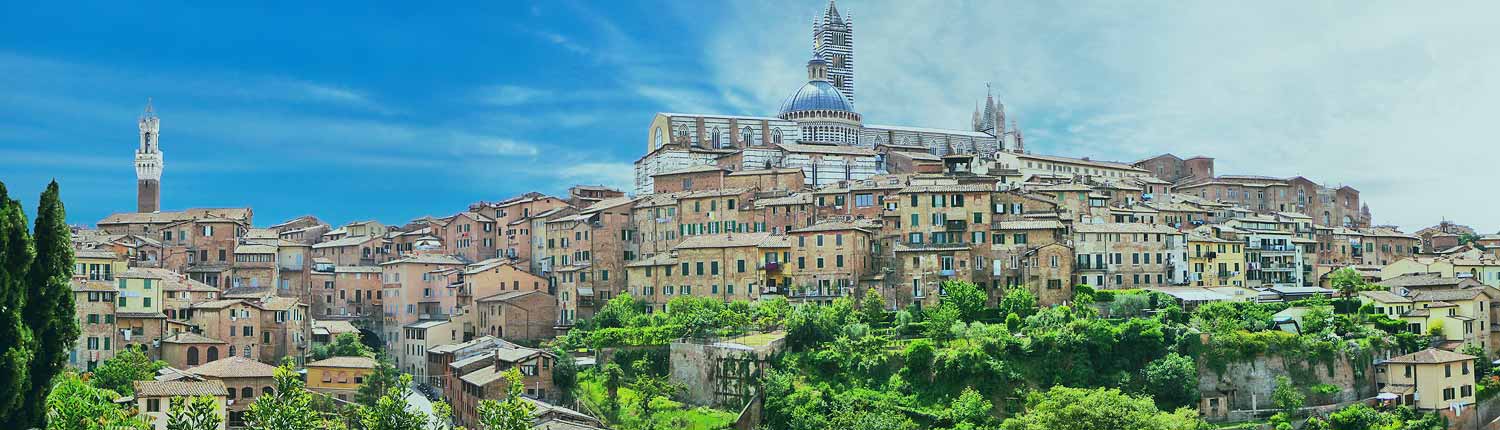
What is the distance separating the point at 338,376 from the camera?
215 feet

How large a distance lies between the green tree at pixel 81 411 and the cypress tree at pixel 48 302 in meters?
0.54

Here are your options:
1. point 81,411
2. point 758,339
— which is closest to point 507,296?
point 758,339

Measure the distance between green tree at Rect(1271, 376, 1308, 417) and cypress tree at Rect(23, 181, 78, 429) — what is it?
43.9 meters

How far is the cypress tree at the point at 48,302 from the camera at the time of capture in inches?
1307

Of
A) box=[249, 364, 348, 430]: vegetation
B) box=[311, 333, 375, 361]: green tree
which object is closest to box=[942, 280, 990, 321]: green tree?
box=[311, 333, 375, 361]: green tree

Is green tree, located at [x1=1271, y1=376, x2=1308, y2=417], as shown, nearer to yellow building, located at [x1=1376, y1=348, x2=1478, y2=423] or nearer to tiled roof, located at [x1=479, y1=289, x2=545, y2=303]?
yellow building, located at [x1=1376, y1=348, x2=1478, y2=423]

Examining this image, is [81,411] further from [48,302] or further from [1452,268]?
[1452,268]

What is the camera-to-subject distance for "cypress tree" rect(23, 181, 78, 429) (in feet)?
109

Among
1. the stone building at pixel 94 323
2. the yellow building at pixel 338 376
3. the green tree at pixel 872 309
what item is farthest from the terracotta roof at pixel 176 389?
the green tree at pixel 872 309

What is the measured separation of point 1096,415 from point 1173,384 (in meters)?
7.99

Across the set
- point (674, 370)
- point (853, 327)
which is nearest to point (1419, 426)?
point (853, 327)

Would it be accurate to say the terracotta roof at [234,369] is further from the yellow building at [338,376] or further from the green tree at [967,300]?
the green tree at [967,300]

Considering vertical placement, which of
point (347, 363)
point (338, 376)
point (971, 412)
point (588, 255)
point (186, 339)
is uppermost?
point (588, 255)

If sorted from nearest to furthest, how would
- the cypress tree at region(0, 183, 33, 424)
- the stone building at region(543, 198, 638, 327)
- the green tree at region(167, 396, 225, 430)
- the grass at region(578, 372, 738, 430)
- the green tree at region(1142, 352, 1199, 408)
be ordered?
the green tree at region(167, 396, 225, 430) → the cypress tree at region(0, 183, 33, 424) → the grass at region(578, 372, 738, 430) → the green tree at region(1142, 352, 1199, 408) → the stone building at region(543, 198, 638, 327)
